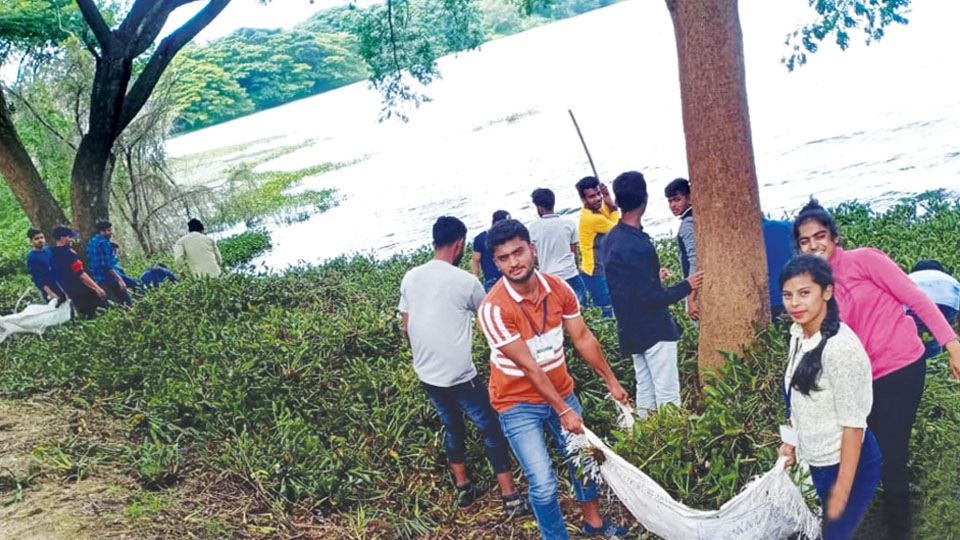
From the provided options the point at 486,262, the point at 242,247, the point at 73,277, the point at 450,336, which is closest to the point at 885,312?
the point at 450,336

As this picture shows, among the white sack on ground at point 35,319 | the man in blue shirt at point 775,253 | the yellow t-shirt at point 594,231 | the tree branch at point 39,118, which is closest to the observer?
the man in blue shirt at point 775,253

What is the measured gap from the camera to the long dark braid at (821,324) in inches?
103

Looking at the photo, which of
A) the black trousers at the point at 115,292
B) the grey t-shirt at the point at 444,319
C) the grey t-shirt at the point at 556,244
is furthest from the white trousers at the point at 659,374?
the black trousers at the point at 115,292

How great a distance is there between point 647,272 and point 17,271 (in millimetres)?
18085

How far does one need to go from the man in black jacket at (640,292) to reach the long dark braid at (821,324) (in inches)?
50.9

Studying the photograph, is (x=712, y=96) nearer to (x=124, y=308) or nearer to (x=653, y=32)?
(x=124, y=308)

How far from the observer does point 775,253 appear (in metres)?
4.64

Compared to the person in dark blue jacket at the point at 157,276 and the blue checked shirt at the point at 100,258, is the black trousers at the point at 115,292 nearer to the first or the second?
the blue checked shirt at the point at 100,258

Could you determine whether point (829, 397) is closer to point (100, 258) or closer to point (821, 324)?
point (821, 324)

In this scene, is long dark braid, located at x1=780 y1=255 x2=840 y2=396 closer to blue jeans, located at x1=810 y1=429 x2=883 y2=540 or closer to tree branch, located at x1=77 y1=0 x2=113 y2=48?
blue jeans, located at x1=810 y1=429 x2=883 y2=540

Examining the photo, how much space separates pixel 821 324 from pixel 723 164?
1.80 metres

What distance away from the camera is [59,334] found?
26.5 feet

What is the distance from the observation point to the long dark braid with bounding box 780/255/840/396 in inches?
103

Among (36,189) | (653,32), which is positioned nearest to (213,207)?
(36,189)
